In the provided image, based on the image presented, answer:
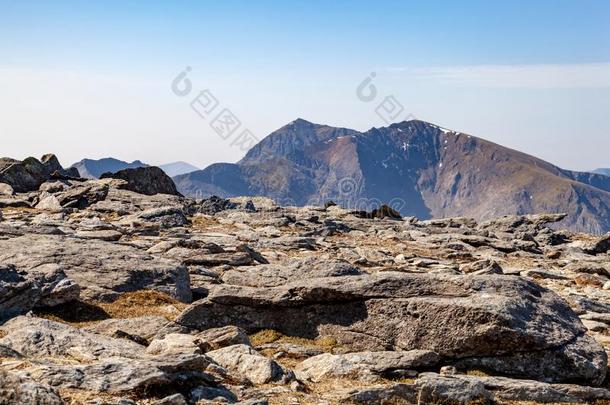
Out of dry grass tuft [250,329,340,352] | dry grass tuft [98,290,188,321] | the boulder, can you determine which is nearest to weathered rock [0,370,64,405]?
dry grass tuft [250,329,340,352]

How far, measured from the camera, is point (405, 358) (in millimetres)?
17578

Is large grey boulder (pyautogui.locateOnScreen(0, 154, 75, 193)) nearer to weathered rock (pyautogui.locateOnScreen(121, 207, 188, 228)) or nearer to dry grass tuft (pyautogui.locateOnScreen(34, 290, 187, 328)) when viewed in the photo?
weathered rock (pyautogui.locateOnScreen(121, 207, 188, 228))

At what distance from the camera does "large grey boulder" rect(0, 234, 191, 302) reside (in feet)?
85.5

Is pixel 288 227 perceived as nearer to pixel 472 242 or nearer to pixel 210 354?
pixel 472 242

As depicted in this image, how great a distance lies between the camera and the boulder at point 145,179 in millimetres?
78356

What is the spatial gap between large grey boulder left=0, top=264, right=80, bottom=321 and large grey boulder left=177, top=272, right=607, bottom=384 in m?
5.12

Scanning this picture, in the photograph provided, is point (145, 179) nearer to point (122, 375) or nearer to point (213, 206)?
point (213, 206)

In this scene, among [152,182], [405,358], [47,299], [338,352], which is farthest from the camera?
[152,182]

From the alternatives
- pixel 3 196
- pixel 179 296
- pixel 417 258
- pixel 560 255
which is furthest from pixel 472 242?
pixel 3 196

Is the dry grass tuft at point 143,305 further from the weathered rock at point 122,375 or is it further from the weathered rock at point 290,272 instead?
the weathered rock at point 122,375

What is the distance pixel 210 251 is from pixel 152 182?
4643cm

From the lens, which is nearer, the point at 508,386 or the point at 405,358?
the point at 508,386

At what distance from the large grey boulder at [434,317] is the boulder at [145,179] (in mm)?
57673

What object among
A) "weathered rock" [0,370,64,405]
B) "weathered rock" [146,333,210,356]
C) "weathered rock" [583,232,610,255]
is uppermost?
"weathered rock" [0,370,64,405]
